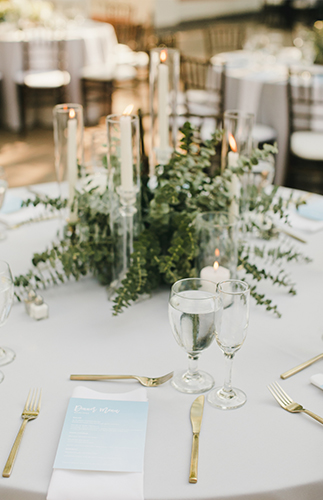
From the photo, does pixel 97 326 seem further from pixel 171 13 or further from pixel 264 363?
pixel 171 13

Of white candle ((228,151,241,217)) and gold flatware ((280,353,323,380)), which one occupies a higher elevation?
white candle ((228,151,241,217))

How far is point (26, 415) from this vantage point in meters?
0.89

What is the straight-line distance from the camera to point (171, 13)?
9242 mm

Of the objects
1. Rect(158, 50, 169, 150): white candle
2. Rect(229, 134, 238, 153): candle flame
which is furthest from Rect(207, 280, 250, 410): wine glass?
Rect(158, 50, 169, 150): white candle

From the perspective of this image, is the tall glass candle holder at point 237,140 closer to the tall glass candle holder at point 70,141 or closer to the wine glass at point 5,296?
the tall glass candle holder at point 70,141

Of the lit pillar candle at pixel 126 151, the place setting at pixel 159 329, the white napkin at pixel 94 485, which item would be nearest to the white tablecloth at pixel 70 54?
the place setting at pixel 159 329

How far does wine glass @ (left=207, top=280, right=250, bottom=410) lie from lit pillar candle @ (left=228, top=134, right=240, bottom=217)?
42 centimetres

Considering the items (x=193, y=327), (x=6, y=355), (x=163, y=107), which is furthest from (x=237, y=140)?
(x=6, y=355)

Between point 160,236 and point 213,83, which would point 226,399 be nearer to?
point 160,236

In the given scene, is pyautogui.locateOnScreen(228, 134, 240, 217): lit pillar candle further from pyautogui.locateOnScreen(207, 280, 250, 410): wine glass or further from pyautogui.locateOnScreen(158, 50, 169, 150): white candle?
pyautogui.locateOnScreen(207, 280, 250, 410): wine glass

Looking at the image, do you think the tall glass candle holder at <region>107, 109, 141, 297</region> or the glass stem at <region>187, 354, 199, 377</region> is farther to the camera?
the tall glass candle holder at <region>107, 109, 141, 297</region>

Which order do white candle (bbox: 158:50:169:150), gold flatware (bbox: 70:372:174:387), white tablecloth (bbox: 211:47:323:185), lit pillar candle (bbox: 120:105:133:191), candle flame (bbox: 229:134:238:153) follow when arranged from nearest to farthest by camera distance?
gold flatware (bbox: 70:372:174:387), lit pillar candle (bbox: 120:105:133:191), candle flame (bbox: 229:134:238:153), white candle (bbox: 158:50:169:150), white tablecloth (bbox: 211:47:323:185)

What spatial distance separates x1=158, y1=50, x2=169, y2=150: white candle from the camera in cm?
146

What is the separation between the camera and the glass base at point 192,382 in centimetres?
96
